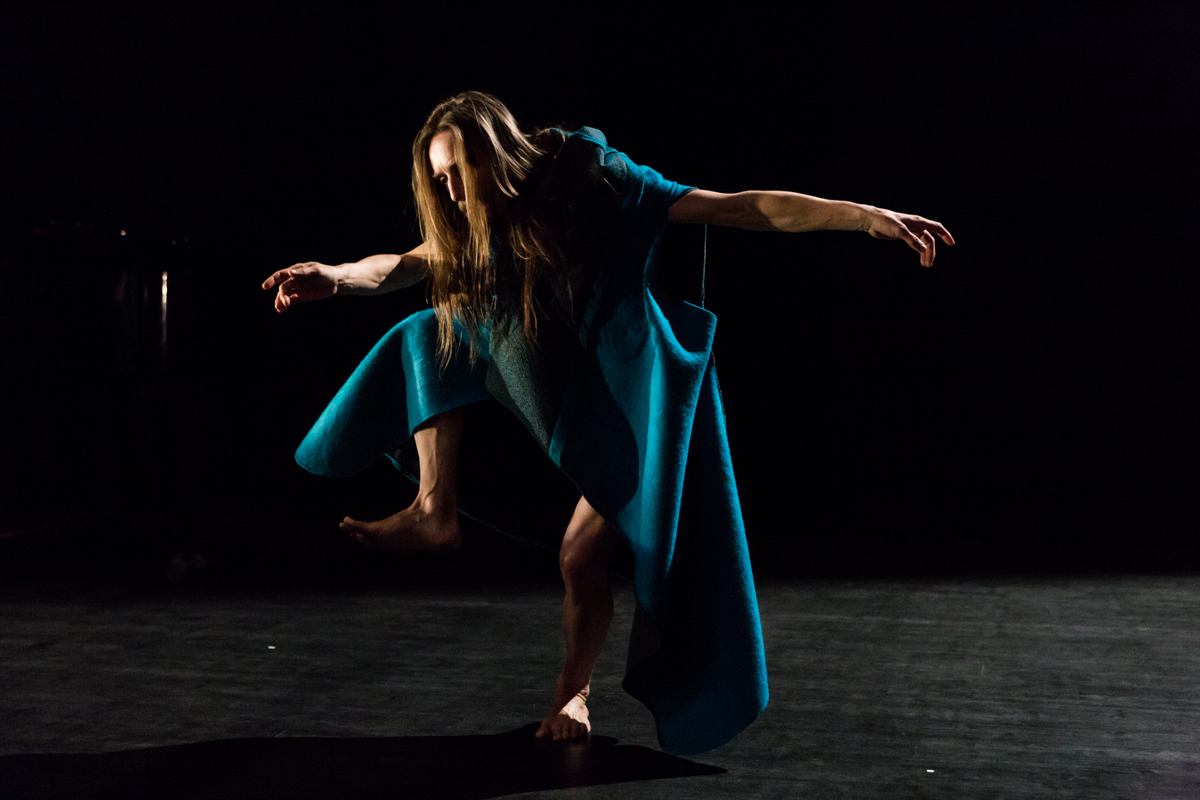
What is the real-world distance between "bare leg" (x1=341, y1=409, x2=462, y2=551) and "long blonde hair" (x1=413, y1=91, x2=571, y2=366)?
12cm

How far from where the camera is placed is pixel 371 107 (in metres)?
4.52

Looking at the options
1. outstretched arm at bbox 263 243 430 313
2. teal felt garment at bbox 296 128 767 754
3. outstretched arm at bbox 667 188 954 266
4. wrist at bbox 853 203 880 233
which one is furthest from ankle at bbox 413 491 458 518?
wrist at bbox 853 203 880 233

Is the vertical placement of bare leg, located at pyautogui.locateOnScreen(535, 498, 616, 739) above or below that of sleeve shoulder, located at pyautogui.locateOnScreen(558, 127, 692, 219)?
below

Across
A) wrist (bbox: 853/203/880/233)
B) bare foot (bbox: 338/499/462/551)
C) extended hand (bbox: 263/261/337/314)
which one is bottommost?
bare foot (bbox: 338/499/462/551)

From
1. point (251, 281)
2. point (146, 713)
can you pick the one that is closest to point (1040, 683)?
point (146, 713)

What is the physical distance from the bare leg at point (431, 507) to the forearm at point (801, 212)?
58cm

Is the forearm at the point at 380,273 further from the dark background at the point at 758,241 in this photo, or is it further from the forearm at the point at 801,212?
the dark background at the point at 758,241

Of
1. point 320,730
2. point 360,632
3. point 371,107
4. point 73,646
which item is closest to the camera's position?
point 320,730

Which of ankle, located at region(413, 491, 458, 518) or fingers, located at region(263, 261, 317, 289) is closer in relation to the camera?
fingers, located at region(263, 261, 317, 289)

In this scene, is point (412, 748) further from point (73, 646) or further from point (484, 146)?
point (73, 646)

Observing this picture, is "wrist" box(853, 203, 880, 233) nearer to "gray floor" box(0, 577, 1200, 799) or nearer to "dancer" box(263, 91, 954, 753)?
"dancer" box(263, 91, 954, 753)

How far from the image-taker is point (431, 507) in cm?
179

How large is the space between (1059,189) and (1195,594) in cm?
171

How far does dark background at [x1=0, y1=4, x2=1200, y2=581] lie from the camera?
4.15 m
